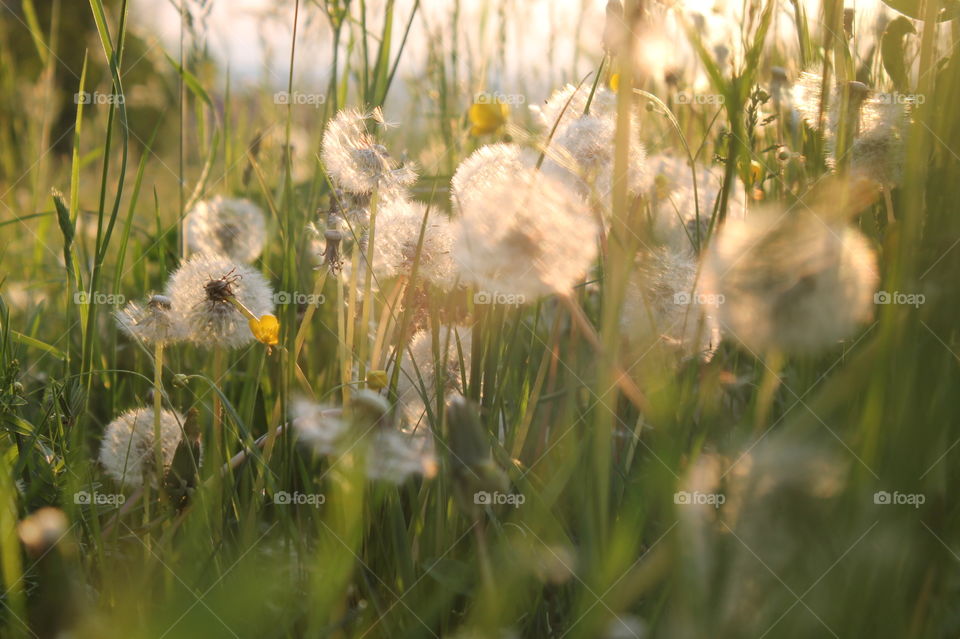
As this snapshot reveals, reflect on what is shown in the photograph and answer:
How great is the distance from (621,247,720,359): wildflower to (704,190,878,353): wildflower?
1.76ft

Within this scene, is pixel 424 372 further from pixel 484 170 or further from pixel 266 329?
pixel 484 170

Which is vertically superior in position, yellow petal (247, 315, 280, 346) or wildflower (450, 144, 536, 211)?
wildflower (450, 144, 536, 211)

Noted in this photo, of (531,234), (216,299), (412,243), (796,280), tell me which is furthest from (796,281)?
(216,299)

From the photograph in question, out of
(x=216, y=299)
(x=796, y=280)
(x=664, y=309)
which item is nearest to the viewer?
(x=796, y=280)

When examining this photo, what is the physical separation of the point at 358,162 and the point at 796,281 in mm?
858

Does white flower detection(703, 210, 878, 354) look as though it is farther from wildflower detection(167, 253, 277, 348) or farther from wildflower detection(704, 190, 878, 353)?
wildflower detection(167, 253, 277, 348)

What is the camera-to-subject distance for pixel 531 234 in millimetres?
1100

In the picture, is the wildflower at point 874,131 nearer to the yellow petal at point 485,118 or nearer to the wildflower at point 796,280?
the wildflower at point 796,280

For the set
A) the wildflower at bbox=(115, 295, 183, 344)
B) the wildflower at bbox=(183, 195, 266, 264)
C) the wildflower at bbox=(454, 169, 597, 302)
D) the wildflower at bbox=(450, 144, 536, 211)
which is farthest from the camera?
the wildflower at bbox=(183, 195, 266, 264)

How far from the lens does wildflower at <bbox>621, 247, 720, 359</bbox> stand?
1.43m

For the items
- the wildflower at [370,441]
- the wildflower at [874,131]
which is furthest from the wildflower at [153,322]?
the wildflower at [874,131]

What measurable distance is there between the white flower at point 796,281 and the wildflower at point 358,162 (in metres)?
0.72

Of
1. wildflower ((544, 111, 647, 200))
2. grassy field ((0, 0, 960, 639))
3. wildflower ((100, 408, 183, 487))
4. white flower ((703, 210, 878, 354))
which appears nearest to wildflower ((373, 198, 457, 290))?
grassy field ((0, 0, 960, 639))

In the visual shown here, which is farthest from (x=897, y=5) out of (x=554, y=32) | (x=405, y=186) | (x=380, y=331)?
(x=554, y=32)
